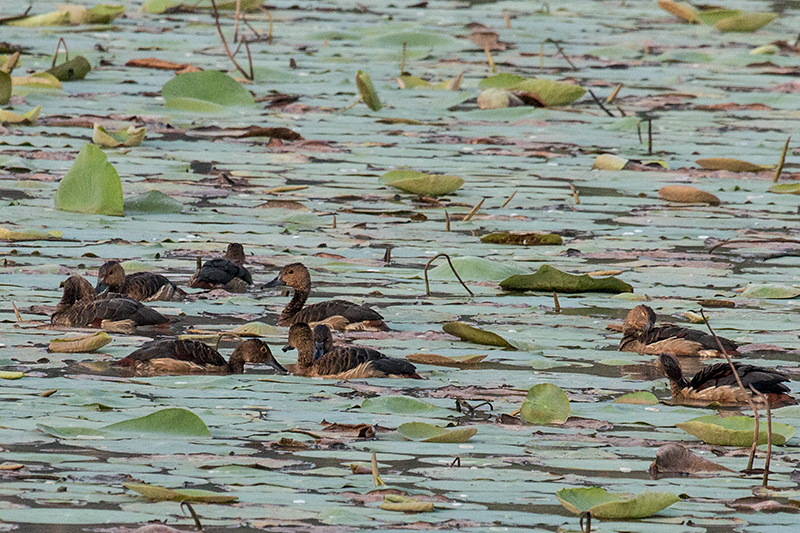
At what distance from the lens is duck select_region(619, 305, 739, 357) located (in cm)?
595

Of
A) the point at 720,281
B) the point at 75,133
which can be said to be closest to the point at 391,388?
the point at 720,281

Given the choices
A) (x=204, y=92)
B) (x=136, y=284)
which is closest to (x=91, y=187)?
(x=136, y=284)

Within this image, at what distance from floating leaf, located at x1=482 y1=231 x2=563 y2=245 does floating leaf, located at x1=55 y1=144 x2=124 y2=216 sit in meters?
1.99

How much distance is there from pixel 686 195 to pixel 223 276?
3604 millimetres

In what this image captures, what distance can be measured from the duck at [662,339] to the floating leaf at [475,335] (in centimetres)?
50

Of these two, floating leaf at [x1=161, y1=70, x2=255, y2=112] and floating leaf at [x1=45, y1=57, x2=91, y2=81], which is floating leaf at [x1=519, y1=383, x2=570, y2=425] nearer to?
floating leaf at [x1=161, y1=70, x2=255, y2=112]

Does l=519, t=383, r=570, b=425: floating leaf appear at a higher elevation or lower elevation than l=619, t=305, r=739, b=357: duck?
higher

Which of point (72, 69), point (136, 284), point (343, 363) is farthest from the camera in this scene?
point (72, 69)

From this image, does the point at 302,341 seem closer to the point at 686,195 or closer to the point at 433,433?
the point at 433,433

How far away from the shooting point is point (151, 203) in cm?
823

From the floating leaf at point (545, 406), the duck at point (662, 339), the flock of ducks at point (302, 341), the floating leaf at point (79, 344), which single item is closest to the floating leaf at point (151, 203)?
the flock of ducks at point (302, 341)

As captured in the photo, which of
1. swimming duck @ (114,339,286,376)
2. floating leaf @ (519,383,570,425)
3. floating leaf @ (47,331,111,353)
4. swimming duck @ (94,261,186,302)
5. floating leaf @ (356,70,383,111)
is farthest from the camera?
floating leaf @ (356,70,383,111)

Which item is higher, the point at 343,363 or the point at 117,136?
the point at 343,363

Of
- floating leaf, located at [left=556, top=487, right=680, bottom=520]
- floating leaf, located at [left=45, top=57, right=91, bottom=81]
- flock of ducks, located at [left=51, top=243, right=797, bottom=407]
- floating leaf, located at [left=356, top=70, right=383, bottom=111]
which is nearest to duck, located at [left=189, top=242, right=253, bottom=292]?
flock of ducks, located at [left=51, top=243, right=797, bottom=407]
